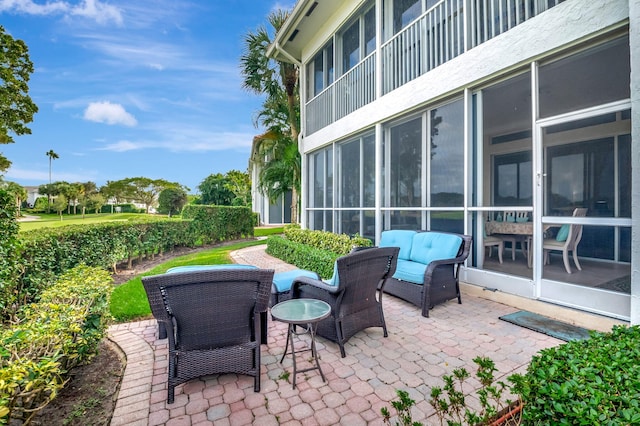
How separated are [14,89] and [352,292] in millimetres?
14534

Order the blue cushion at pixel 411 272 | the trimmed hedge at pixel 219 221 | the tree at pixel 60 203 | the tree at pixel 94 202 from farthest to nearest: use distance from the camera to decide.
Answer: the tree at pixel 94 202 < the tree at pixel 60 203 < the trimmed hedge at pixel 219 221 < the blue cushion at pixel 411 272

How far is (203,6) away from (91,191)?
1655 inches

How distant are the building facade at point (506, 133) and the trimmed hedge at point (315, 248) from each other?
821 millimetres

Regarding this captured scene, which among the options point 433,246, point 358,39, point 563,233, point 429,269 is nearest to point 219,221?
point 358,39

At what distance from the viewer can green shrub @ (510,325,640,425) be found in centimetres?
125

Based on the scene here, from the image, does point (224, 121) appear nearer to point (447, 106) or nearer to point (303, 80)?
point (303, 80)

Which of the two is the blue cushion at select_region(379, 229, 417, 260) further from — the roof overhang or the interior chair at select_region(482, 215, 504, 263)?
the roof overhang

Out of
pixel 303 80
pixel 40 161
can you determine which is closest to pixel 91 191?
pixel 40 161

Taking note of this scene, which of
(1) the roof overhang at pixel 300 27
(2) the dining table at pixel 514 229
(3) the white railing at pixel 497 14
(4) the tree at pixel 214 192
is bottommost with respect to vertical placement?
(2) the dining table at pixel 514 229

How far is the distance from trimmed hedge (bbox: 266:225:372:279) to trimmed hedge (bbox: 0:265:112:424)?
3.64 meters

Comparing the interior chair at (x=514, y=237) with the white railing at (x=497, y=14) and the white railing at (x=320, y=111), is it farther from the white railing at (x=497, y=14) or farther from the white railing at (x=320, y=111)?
the white railing at (x=320, y=111)

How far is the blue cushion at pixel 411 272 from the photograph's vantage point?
170 inches

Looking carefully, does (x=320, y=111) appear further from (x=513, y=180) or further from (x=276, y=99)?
(x=513, y=180)

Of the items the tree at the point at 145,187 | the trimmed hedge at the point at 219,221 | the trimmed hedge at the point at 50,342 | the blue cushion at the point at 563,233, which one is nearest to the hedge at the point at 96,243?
the trimmed hedge at the point at 219,221
